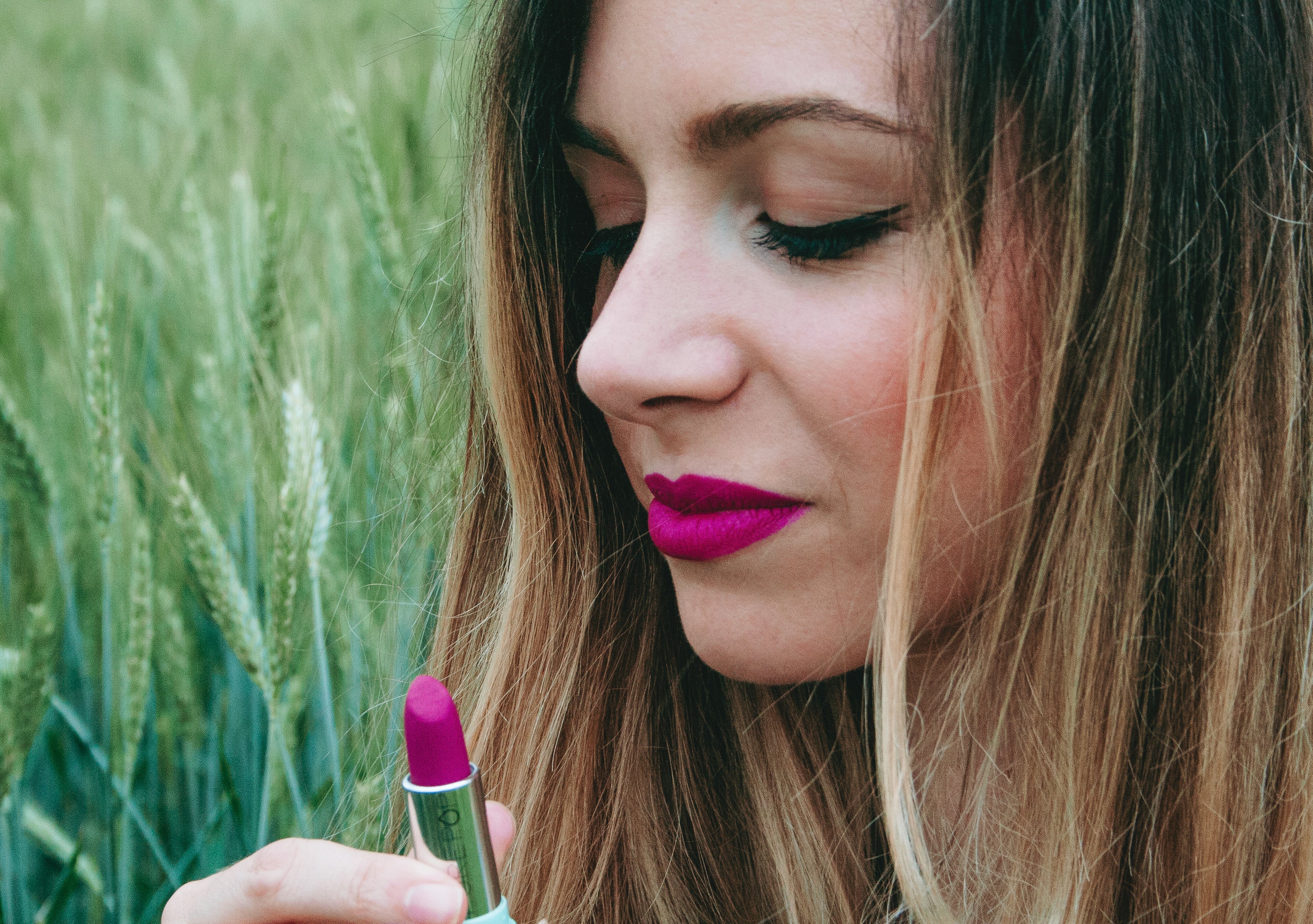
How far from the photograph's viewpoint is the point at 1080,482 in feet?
2.71

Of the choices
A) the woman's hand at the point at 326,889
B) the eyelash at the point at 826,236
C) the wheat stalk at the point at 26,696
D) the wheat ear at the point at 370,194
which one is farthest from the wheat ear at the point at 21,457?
the eyelash at the point at 826,236

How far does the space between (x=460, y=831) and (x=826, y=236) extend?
17.8 inches

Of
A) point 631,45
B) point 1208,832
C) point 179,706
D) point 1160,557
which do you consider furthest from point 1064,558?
point 179,706

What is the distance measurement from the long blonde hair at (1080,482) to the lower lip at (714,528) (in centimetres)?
9

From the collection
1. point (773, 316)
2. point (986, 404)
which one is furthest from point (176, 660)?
point (986, 404)

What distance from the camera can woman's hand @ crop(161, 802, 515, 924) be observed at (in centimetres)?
65

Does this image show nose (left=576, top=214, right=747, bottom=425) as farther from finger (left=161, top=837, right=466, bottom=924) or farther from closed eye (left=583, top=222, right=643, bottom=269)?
finger (left=161, top=837, right=466, bottom=924)

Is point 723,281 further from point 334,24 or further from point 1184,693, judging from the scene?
point 334,24

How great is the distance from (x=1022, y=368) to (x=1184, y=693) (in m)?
0.28

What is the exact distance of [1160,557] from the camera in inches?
33.5

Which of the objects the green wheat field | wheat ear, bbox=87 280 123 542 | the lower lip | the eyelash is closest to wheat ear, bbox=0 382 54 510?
the green wheat field

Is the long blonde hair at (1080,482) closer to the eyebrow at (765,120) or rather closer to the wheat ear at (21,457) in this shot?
the eyebrow at (765,120)

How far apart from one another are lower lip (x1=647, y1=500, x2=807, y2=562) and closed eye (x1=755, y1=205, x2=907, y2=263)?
0.59 ft

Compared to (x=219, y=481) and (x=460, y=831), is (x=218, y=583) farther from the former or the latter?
(x=460, y=831)
